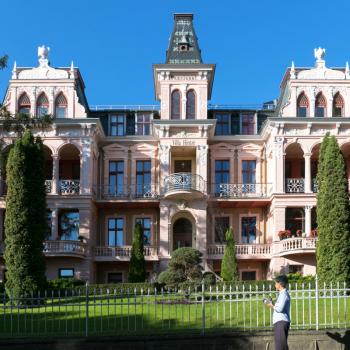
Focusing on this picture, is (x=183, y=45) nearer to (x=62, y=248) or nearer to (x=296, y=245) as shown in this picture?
(x=296, y=245)

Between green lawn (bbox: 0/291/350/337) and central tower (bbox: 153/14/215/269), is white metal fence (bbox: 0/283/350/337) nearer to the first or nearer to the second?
green lawn (bbox: 0/291/350/337)

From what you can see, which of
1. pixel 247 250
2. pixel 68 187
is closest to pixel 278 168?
pixel 247 250

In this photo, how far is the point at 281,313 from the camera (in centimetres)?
1584

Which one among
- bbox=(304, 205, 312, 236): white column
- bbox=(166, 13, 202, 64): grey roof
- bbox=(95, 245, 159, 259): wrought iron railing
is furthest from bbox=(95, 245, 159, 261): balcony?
bbox=(166, 13, 202, 64): grey roof

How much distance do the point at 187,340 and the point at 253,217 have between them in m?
25.0

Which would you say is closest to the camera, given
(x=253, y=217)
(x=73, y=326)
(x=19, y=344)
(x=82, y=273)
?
(x=19, y=344)

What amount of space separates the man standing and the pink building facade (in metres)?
23.4

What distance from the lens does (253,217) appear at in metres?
43.7

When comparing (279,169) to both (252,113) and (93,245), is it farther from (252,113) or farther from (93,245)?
(93,245)

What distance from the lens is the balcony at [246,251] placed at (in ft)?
135

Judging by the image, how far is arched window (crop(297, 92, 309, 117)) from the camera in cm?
4222

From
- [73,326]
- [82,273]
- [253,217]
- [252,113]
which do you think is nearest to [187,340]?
[73,326]

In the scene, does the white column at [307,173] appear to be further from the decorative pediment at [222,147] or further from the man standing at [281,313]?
the man standing at [281,313]

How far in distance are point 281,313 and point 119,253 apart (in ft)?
86.4
